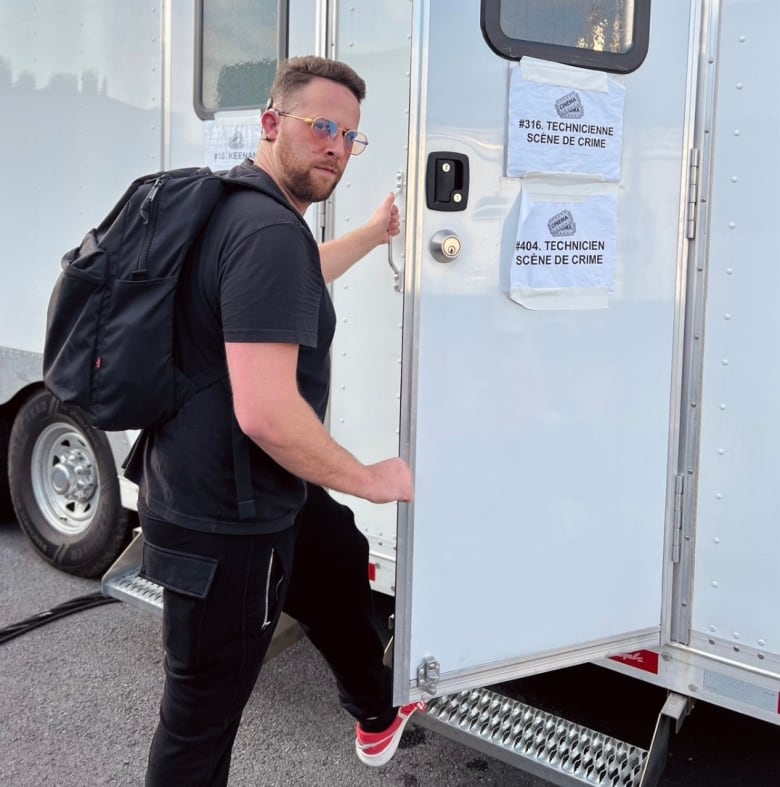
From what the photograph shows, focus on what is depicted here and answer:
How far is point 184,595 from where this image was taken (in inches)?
73.4

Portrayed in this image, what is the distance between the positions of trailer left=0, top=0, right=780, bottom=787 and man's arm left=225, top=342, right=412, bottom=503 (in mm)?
291

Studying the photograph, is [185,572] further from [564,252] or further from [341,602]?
[564,252]

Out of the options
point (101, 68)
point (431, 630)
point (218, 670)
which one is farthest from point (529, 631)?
point (101, 68)

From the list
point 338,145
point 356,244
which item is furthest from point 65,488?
point 338,145

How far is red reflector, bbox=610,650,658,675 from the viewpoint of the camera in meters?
2.44

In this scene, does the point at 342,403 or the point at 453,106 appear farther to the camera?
the point at 342,403

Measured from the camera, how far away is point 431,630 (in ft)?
7.16

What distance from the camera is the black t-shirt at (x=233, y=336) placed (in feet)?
5.67

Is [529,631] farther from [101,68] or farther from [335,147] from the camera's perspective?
[101,68]

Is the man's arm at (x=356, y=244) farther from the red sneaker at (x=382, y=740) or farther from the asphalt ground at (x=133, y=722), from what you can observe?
the asphalt ground at (x=133, y=722)

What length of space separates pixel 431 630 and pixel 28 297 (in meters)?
2.53

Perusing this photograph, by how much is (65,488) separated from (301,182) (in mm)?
2627

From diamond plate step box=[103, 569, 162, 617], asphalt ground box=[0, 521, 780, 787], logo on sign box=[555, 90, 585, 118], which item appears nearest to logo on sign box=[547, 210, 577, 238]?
logo on sign box=[555, 90, 585, 118]

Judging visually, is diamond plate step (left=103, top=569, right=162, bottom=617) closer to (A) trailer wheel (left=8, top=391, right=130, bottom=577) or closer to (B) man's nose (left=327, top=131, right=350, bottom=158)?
(A) trailer wheel (left=8, top=391, right=130, bottom=577)
